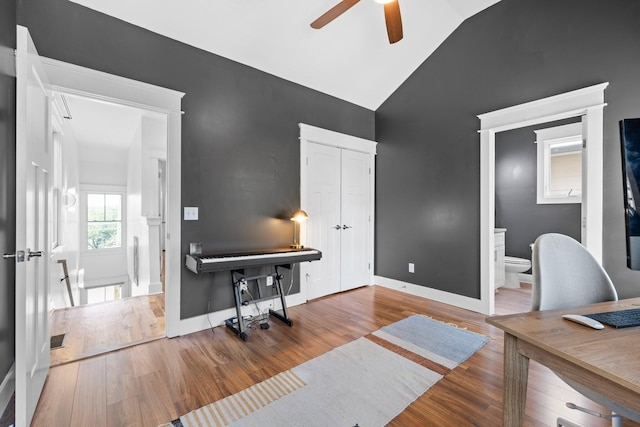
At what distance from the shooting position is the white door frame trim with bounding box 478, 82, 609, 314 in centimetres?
253

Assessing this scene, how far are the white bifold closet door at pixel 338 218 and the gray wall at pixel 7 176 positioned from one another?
2.61 m

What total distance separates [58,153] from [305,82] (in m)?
3.29

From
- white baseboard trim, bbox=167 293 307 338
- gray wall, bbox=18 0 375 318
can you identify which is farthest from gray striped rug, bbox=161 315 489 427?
gray wall, bbox=18 0 375 318

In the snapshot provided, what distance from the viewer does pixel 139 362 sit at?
2.21m

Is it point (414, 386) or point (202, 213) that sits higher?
point (202, 213)

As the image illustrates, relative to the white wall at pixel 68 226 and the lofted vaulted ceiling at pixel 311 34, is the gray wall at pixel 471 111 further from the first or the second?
the white wall at pixel 68 226

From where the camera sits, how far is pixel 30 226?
1470 mm

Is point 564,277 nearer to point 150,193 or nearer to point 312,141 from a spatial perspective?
point 312,141

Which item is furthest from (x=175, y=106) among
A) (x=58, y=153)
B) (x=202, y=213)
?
(x=58, y=153)

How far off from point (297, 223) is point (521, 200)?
3789 mm

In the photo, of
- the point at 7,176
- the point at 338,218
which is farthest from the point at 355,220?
the point at 7,176

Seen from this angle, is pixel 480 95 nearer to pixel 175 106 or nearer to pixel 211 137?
pixel 211 137

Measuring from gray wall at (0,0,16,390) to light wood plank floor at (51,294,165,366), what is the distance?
18.7 inches

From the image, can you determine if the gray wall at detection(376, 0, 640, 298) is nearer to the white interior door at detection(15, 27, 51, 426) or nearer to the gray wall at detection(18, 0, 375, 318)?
the gray wall at detection(18, 0, 375, 318)
